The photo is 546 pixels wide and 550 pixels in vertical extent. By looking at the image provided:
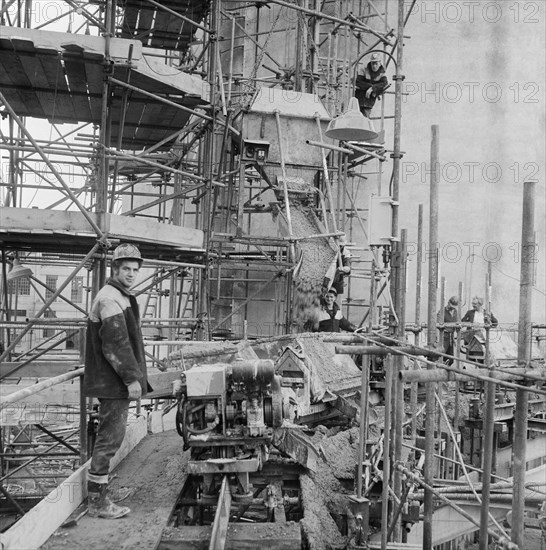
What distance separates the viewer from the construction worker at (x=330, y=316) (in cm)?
1116

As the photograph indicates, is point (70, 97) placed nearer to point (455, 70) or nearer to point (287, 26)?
point (287, 26)

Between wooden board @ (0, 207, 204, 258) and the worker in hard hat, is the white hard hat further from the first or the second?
the worker in hard hat

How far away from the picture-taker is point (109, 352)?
4.75 metres

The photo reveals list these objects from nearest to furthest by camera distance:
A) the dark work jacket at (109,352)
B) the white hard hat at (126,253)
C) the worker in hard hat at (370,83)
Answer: the dark work jacket at (109,352), the white hard hat at (126,253), the worker in hard hat at (370,83)

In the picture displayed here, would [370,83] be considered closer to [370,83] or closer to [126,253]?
[370,83]

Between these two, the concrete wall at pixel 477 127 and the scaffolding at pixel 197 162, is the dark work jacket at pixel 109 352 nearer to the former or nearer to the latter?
the scaffolding at pixel 197 162

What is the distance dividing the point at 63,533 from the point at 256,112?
9832mm

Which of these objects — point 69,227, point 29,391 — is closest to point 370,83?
point 69,227

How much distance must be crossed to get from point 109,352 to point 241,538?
159cm

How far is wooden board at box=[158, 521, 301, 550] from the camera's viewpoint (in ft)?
14.7

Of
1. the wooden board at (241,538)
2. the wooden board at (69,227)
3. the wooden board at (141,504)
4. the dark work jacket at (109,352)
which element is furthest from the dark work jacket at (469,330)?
the dark work jacket at (109,352)

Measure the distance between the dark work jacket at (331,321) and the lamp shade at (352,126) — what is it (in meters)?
3.59

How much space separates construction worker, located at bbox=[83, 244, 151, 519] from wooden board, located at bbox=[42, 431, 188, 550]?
17 centimetres

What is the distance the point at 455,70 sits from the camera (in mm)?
19531
